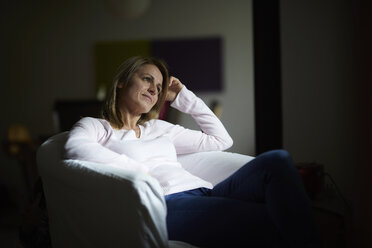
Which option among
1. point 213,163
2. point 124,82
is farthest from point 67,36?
point 213,163

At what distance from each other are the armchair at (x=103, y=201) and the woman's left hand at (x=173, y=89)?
0.82ft

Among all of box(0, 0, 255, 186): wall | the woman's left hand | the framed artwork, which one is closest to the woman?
the woman's left hand

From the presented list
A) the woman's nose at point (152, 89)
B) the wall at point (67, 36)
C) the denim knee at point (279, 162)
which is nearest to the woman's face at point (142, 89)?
the woman's nose at point (152, 89)

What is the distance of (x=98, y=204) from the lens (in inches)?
39.1

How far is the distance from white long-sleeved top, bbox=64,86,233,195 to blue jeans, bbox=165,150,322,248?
0.13 m

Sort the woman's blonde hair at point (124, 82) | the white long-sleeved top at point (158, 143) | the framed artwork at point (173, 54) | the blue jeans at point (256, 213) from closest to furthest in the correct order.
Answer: the blue jeans at point (256, 213), the white long-sleeved top at point (158, 143), the woman's blonde hair at point (124, 82), the framed artwork at point (173, 54)

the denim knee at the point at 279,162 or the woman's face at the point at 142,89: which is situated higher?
the woman's face at the point at 142,89

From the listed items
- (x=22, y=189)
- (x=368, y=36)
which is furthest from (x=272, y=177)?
(x=22, y=189)

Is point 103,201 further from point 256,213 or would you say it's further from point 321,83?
point 321,83

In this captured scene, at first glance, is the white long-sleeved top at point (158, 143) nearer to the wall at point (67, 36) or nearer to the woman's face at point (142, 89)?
the woman's face at point (142, 89)

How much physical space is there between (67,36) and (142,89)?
2.69 metres

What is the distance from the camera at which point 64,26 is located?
3639 mm

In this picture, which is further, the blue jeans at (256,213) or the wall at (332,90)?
the wall at (332,90)

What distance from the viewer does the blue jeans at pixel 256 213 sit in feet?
2.93
